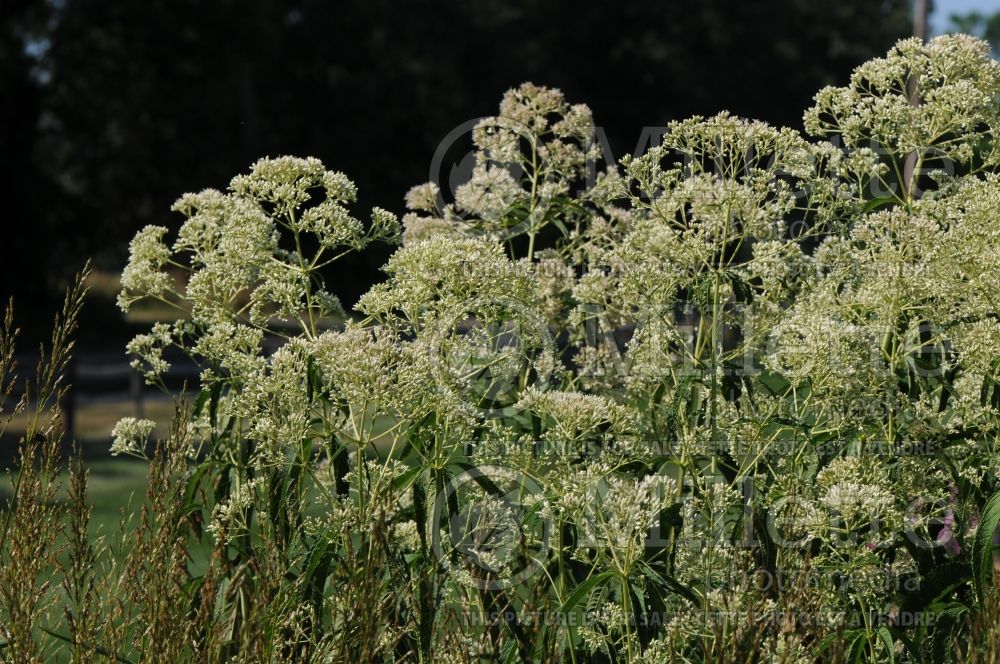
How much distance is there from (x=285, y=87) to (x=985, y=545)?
27.9 m

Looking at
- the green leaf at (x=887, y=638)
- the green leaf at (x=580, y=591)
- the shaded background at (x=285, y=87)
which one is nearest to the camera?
the green leaf at (x=580, y=591)

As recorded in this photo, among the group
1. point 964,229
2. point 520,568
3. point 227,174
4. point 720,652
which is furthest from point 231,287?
point 227,174

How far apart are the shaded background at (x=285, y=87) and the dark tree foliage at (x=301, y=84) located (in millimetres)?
47

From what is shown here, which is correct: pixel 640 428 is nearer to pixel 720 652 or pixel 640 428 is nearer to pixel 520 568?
pixel 520 568

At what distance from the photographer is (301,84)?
28.9 m

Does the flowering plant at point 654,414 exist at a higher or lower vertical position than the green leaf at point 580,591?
higher

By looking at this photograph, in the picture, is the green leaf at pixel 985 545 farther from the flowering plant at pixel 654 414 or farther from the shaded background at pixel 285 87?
the shaded background at pixel 285 87

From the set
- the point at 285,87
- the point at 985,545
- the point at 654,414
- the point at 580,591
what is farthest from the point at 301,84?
the point at 985,545

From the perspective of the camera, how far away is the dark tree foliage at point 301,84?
24.9m

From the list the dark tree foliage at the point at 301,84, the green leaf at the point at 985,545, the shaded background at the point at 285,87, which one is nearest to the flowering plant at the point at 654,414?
the green leaf at the point at 985,545

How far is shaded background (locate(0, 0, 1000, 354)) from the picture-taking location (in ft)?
81.0

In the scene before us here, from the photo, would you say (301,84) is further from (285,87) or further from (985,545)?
(985,545)

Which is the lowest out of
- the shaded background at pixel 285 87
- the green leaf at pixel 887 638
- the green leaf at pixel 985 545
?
the green leaf at pixel 887 638

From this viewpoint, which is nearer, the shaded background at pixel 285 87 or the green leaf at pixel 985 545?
the green leaf at pixel 985 545
